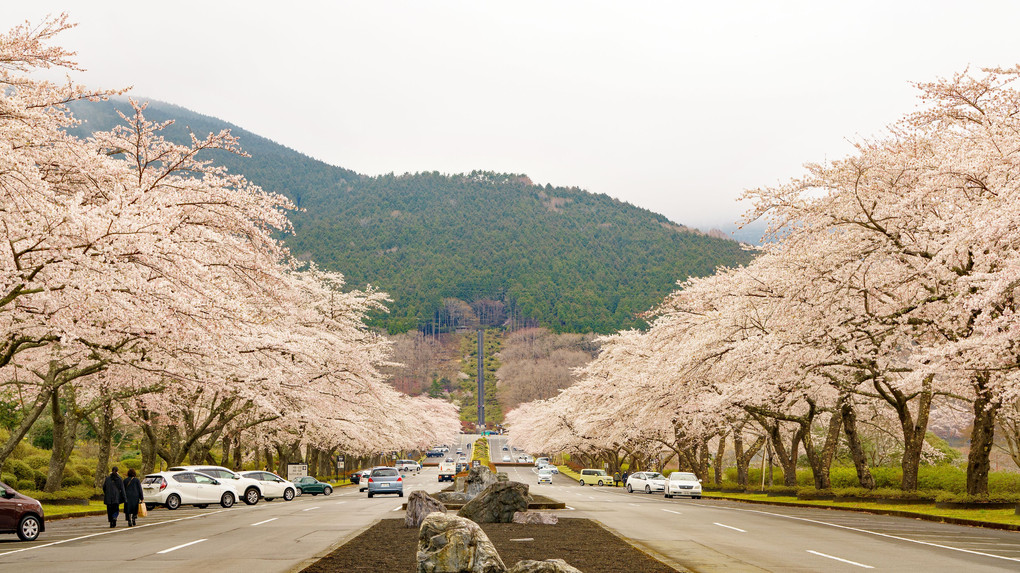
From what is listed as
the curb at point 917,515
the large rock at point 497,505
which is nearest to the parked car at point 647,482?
the curb at point 917,515

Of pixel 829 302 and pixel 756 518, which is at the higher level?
pixel 829 302

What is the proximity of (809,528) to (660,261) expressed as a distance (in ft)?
581

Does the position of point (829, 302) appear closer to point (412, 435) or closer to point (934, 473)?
point (934, 473)

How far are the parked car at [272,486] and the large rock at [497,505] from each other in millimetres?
21320

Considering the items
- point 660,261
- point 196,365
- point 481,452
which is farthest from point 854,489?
point 660,261

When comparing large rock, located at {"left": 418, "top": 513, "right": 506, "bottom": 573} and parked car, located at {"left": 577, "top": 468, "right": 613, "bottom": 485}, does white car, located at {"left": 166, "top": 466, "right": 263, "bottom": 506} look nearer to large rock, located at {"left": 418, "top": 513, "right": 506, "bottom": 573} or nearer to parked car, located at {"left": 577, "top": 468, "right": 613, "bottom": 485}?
large rock, located at {"left": 418, "top": 513, "right": 506, "bottom": 573}

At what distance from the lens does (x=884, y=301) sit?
24656 mm

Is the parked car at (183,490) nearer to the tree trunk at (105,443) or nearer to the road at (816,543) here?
the tree trunk at (105,443)

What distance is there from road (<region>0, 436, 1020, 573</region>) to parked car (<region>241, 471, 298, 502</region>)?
14013 mm

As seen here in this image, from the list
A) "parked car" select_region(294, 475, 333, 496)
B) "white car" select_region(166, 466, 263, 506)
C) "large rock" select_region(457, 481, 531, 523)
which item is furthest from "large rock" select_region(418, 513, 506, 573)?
"parked car" select_region(294, 475, 333, 496)

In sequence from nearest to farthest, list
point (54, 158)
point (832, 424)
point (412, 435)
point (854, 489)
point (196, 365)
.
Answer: point (54, 158)
point (196, 365)
point (854, 489)
point (832, 424)
point (412, 435)

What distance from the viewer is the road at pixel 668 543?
496 inches

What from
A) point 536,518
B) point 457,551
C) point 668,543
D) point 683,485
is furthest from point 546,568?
point 683,485

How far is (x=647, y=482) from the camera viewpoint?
46406mm
